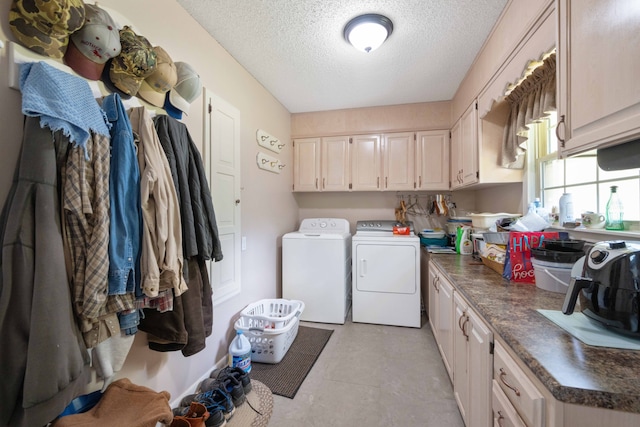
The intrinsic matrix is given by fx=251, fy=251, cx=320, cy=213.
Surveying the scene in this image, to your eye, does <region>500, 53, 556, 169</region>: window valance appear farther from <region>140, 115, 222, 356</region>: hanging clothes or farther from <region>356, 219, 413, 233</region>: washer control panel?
<region>140, 115, 222, 356</region>: hanging clothes

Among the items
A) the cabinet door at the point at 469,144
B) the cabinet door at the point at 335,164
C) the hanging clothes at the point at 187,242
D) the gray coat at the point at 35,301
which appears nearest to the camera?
the gray coat at the point at 35,301

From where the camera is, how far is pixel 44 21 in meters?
0.84

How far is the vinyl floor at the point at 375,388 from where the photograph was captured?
1491 millimetres

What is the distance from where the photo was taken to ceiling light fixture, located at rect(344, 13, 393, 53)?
63.7 inches

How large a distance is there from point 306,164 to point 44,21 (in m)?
2.52

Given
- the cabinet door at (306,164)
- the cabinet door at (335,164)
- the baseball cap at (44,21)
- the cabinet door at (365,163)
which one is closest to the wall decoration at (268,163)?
the cabinet door at (306,164)

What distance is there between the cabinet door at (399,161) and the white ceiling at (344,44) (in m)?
0.46

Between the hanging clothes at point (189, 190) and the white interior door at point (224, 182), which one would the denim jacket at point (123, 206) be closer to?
the hanging clothes at point (189, 190)

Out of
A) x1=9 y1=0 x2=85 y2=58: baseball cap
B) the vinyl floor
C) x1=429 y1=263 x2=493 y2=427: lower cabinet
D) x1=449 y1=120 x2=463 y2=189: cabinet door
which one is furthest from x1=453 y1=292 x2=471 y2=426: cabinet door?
x1=9 y1=0 x2=85 y2=58: baseball cap

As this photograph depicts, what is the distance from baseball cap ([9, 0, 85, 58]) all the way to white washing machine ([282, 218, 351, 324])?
85.3 inches

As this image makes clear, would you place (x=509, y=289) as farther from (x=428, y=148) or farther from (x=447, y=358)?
(x=428, y=148)

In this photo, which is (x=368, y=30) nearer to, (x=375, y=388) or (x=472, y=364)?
(x=472, y=364)

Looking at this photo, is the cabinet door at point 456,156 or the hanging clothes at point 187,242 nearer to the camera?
the hanging clothes at point 187,242

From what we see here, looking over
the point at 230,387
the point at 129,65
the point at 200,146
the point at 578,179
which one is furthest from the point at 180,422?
the point at 578,179
